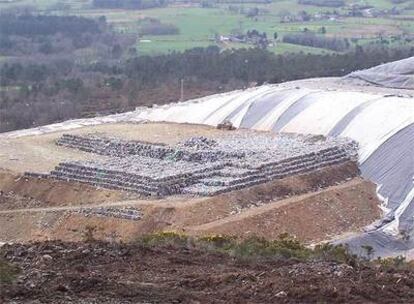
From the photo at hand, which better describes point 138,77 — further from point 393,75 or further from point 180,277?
point 180,277

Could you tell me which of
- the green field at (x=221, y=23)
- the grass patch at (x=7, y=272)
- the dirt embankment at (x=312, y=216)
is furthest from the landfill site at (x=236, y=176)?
the green field at (x=221, y=23)

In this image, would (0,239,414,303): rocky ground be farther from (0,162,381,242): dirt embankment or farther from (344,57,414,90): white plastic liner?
(344,57,414,90): white plastic liner

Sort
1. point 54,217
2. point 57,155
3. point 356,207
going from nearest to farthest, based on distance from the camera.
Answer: point 54,217 → point 356,207 → point 57,155

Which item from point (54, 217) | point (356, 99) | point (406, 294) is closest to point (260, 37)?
point (356, 99)

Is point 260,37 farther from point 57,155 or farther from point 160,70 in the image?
point 57,155

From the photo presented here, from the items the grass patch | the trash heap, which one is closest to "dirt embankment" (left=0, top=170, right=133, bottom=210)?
the trash heap

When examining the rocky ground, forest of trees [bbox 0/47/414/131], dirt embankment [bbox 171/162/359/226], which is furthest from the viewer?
forest of trees [bbox 0/47/414/131]
